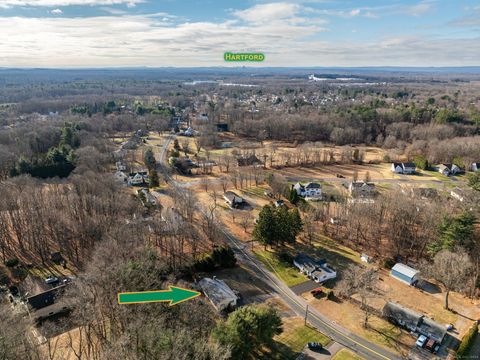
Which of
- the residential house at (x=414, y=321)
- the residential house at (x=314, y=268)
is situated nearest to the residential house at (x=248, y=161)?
the residential house at (x=314, y=268)

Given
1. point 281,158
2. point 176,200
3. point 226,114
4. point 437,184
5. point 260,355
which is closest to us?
point 260,355

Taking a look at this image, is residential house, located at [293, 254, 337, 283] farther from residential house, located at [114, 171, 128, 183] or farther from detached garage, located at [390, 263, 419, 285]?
residential house, located at [114, 171, 128, 183]

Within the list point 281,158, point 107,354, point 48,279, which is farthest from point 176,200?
point 281,158

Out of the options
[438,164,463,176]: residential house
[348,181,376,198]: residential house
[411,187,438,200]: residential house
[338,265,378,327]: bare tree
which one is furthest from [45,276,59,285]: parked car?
[438,164,463,176]: residential house

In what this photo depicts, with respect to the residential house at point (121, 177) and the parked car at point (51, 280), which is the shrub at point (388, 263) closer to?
the parked car at point (51, 280)

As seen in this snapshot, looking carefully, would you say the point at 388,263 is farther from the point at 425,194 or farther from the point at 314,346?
the point at 425,194

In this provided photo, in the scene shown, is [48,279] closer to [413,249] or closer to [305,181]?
[413,249]

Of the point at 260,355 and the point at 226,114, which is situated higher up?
the point at 226,114
